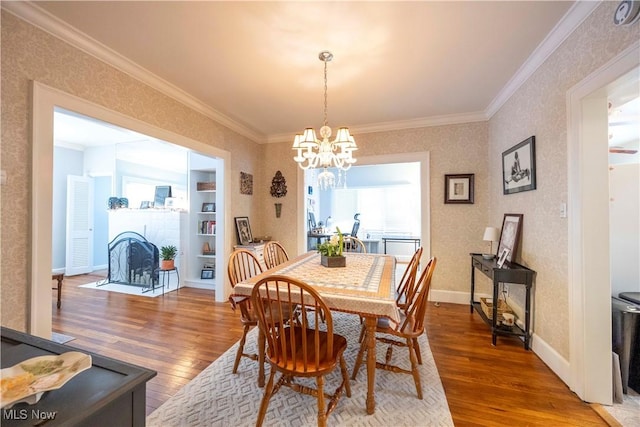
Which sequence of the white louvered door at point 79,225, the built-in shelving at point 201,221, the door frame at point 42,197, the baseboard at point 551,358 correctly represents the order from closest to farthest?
the door frame at point 42,197 → the baseboard at point 551,358 → the built-in shelving at point 201,221 → the white louvered door at point 79,225

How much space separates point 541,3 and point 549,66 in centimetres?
66

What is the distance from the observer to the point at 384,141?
12.9ft

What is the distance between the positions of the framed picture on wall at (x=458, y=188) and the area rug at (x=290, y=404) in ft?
7.60

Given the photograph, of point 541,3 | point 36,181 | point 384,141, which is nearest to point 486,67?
point 541,3

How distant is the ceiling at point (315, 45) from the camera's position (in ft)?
5.59

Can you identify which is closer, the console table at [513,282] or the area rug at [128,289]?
the console table at [513,282]

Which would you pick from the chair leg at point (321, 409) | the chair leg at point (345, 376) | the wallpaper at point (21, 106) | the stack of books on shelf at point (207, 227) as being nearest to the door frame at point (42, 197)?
the wallpaper at point (21, 106)

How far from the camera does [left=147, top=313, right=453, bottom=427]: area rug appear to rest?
5.12 ft

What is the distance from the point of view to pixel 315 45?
2.05 metres

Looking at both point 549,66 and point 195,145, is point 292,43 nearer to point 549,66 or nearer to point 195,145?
point 195,145

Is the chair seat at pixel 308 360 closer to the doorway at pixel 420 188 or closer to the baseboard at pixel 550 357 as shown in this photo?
the baseboard at pixel 550 357

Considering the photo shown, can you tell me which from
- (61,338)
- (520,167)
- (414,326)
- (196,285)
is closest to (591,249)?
(520,167)
